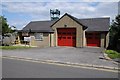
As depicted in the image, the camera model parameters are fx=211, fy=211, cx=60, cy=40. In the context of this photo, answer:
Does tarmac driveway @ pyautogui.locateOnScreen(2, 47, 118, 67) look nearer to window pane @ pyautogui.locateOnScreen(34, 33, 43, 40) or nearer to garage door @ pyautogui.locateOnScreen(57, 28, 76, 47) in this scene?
garage door @ pyautogui.locateOnScreen(57, 28, 76, 47)

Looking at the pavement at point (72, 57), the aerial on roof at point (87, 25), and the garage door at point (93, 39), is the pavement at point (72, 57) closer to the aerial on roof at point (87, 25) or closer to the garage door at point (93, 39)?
the garage door at point (93, 39)

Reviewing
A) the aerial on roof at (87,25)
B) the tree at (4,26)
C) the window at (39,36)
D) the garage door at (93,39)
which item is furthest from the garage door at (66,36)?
the tree at (4,26)

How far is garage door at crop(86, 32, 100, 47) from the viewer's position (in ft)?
93.4

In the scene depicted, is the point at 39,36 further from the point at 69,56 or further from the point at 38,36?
the point at 69,56

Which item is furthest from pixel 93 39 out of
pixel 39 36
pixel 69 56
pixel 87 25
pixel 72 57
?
pixel 72 57

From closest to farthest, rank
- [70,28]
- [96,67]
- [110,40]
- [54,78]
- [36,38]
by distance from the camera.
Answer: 1. [54,78]
2. [96,67]
3. [110,40]
4. [70,28]
5. [36,38]

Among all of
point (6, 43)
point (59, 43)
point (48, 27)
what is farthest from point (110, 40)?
point (6, 43)

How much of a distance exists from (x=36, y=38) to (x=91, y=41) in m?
8.40

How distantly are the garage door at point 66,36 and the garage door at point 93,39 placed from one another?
1.95 meters

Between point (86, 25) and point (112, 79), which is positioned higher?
point (86, 25)

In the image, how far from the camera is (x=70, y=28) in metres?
29.6

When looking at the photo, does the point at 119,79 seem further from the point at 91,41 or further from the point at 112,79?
the point at 91,41

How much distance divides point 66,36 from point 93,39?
3.94 metres

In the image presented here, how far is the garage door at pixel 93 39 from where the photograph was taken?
93.4ft
